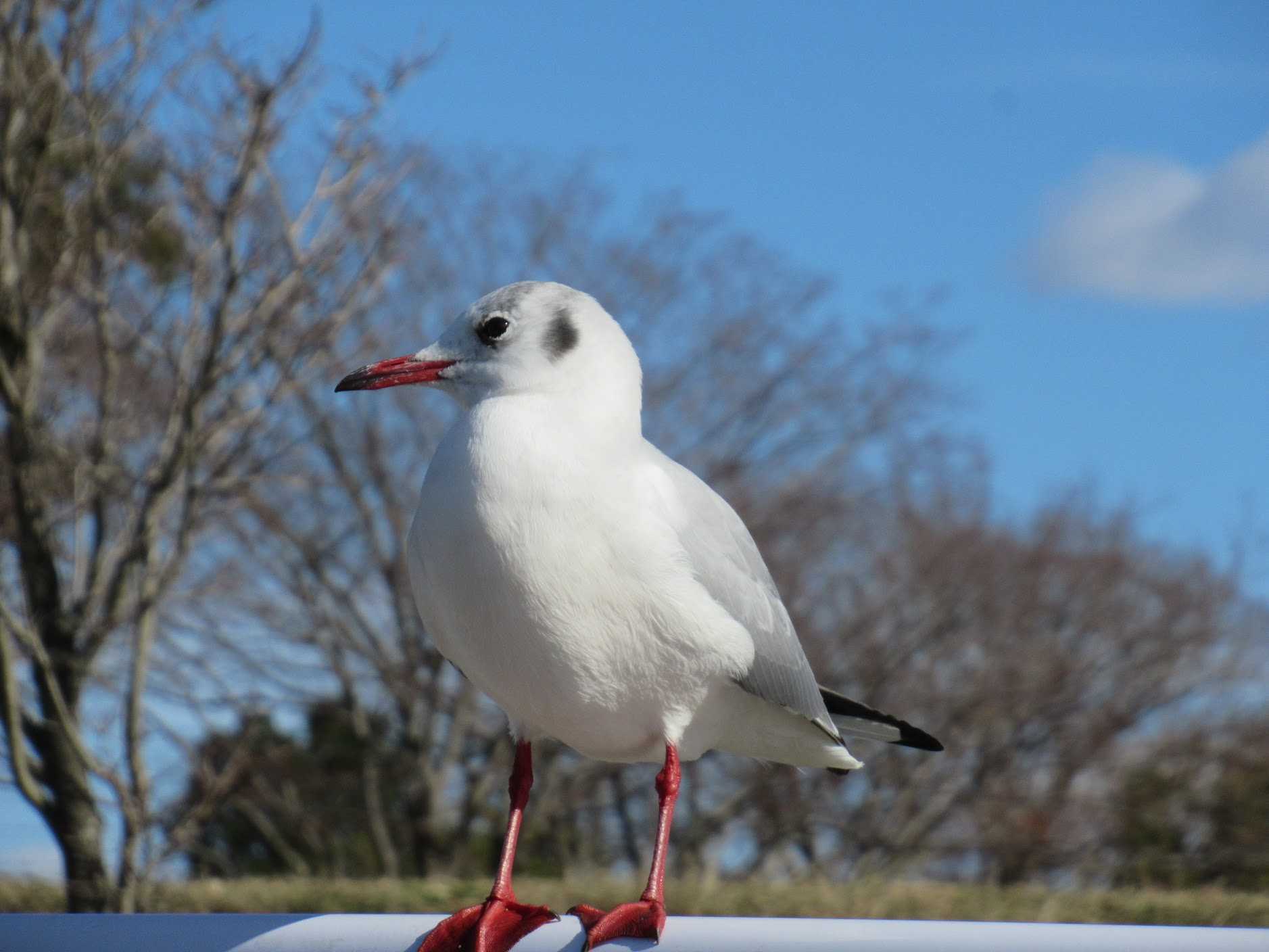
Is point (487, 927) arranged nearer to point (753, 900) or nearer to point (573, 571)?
point (573, 571)

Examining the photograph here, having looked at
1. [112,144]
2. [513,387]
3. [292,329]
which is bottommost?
[513,387]

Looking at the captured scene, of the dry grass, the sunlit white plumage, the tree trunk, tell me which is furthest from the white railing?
the tree trunk

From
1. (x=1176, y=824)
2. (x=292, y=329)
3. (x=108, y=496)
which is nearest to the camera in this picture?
(x=108, y=496)

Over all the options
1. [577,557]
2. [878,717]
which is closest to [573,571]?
[577,557]

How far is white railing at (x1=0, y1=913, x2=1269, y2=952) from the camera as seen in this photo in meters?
2.02

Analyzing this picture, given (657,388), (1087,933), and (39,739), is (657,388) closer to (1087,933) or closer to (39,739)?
(39,739)

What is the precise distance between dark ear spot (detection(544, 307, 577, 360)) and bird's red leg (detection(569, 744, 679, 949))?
25.4 inches

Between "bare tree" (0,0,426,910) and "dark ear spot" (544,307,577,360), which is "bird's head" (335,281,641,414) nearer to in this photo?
"dark ear spot" (544,307,577,360)

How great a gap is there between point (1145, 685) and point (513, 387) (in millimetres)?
10117

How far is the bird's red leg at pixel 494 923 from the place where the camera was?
2.07 m

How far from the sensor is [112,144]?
535 centimetres

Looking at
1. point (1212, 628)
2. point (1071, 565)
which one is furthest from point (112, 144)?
point (1212, 628)

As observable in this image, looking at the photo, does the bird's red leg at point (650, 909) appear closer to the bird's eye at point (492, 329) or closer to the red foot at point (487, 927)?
the red foot at point (487, 927)

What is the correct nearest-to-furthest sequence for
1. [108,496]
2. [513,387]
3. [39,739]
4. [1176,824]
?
[513,387]
[39,739]
[108,496]
[1176,824]
